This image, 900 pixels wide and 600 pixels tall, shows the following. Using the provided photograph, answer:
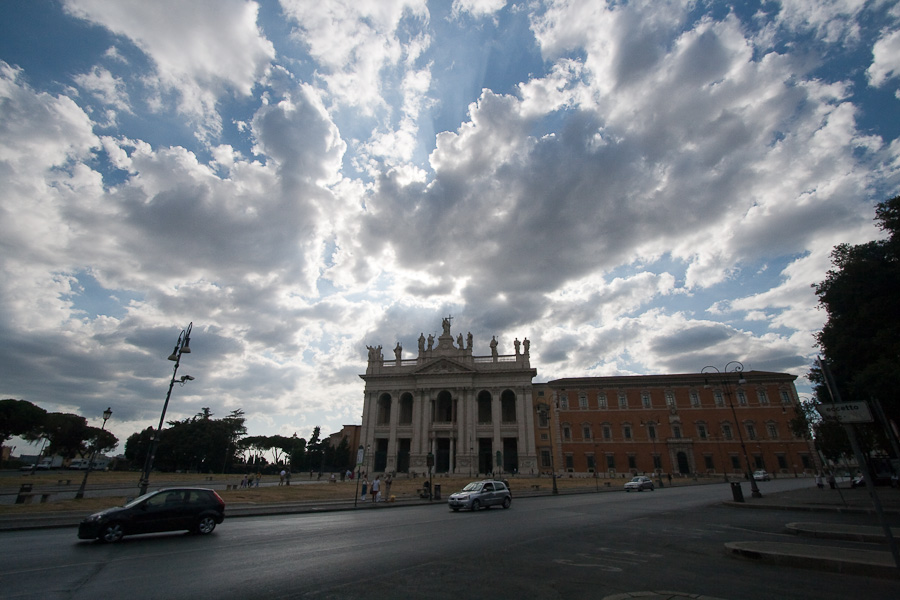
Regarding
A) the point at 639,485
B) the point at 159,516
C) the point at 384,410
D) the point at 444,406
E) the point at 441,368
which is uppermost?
the point at 441,368

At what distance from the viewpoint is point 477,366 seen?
66375 mm

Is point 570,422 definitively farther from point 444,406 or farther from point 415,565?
point 415,565

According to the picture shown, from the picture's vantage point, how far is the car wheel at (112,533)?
1021 cm

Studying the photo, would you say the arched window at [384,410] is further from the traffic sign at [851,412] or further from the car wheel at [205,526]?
the traffic sign at [851,412]

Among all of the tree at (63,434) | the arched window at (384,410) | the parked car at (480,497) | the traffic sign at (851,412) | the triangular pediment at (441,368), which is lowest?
the parked car at (480,497)

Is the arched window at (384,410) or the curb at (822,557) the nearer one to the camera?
the curb at (822,557)

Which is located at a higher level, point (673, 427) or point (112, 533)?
point (673, 427)

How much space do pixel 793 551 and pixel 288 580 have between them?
8976mm

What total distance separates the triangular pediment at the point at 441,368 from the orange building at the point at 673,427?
535 inches

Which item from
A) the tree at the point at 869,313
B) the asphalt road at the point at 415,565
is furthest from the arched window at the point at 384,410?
the tree at the point at 869,313

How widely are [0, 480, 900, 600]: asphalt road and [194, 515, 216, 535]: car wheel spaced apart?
431 millimetres

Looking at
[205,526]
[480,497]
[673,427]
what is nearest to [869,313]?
[480,497]

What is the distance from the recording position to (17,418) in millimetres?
61969

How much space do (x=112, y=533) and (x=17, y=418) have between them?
76.2 meters
